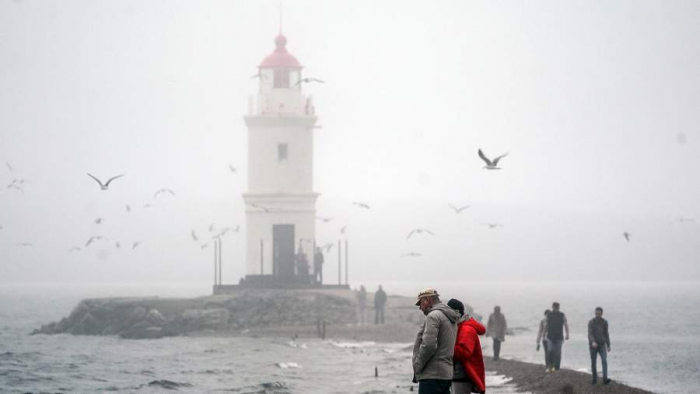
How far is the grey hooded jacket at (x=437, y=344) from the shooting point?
1225 centimetres

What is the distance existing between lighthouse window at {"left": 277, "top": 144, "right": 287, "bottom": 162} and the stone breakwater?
256 inches

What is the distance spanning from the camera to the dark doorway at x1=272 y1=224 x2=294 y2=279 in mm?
50938


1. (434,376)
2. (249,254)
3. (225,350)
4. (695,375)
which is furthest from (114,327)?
(434,376)

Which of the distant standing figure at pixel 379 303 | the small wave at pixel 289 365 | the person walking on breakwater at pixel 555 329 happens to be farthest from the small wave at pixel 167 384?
the distant standing figure at pixel 379 303

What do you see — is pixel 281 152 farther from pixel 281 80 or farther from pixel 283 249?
pixel 283 249

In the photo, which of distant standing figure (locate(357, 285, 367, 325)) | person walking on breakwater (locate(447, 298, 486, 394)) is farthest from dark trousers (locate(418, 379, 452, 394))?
distant standing figure (locate(357, 285, 367, 325))

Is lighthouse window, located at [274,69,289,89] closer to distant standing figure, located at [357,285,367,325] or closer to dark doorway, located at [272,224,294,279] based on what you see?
dark doorway, located at [272,224,294,279]

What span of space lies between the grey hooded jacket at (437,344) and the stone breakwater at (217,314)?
3147cm

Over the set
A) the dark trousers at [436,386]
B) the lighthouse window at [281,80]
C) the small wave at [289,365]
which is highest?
the lighthouse window at [281,80]

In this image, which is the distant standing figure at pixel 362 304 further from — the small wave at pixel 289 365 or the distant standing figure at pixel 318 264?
the small wave at pixel 289 365

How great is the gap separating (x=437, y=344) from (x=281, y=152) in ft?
130

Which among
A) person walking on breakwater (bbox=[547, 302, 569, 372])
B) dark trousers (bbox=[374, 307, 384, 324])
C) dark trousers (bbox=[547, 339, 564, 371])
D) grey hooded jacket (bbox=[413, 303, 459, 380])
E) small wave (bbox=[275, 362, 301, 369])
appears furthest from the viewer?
dark trousers (bbox=[374, 307, 384, 324])

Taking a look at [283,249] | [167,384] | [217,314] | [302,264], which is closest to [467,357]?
[167,384]

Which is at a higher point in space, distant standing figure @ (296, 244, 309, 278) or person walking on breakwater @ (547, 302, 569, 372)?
distant standing figure @ (296, 244, 309, 278)
